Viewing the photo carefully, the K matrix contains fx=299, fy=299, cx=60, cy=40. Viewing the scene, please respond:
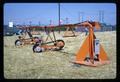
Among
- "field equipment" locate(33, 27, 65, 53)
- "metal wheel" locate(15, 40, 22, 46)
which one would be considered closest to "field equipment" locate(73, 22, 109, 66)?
"field equipment" locate(33, 27, 65, 53)

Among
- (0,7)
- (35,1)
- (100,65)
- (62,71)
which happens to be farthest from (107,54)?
(0,7)

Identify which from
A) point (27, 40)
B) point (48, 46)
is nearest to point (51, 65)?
point (48, 46)

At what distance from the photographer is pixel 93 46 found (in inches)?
145

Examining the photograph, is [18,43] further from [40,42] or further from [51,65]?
[51,65]

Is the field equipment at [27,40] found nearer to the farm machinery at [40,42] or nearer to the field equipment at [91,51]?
the farm machinery at [40,42]

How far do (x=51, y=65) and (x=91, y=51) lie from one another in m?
0.53

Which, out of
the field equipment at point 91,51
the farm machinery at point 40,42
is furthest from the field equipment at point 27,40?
the field equipment at point 91,51

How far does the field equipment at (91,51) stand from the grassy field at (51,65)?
0.05 m

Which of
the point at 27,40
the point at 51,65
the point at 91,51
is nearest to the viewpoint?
the point at 51,65

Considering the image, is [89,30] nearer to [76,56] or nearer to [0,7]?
[76,56]

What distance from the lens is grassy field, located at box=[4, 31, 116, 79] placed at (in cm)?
353

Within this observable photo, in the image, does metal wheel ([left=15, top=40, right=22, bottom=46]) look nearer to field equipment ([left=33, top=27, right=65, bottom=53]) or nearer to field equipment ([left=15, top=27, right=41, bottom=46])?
field equipment ([left=15, top=27, right=41, bottom=46])

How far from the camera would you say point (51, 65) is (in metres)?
3.62

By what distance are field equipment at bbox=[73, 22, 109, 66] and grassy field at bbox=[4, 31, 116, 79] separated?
5 cm
